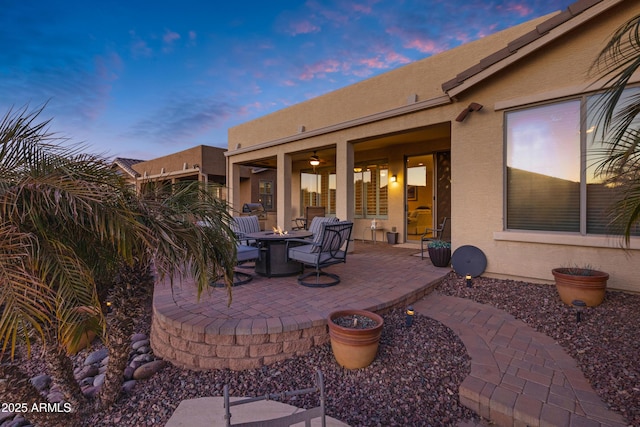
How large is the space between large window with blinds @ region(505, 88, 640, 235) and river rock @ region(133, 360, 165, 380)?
5151 millimetres

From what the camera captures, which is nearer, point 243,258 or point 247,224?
point 243,258

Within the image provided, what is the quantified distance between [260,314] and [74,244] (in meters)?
1.90

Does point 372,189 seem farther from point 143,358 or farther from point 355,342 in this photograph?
point 143,358

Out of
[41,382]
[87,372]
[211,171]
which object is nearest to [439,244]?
[87,372]

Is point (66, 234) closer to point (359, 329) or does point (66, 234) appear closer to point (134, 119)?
point (359, 329)

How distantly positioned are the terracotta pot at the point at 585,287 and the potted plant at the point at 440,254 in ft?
5.83

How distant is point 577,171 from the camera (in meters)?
4.16

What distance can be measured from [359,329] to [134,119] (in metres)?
11.4

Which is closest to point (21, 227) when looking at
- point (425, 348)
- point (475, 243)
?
point (425, 348)

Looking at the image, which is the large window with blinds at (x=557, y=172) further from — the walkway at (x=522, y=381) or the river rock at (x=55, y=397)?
the river rock at (x=55, y=397)

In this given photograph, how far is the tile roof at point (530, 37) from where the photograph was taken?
3820 mm

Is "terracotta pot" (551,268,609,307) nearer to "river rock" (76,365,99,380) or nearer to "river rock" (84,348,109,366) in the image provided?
"river rock" (76,365,99,380)

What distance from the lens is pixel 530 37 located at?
416cm

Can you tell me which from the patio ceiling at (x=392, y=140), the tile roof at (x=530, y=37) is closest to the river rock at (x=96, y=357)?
the patio ceiling at (x=392, y=140)
